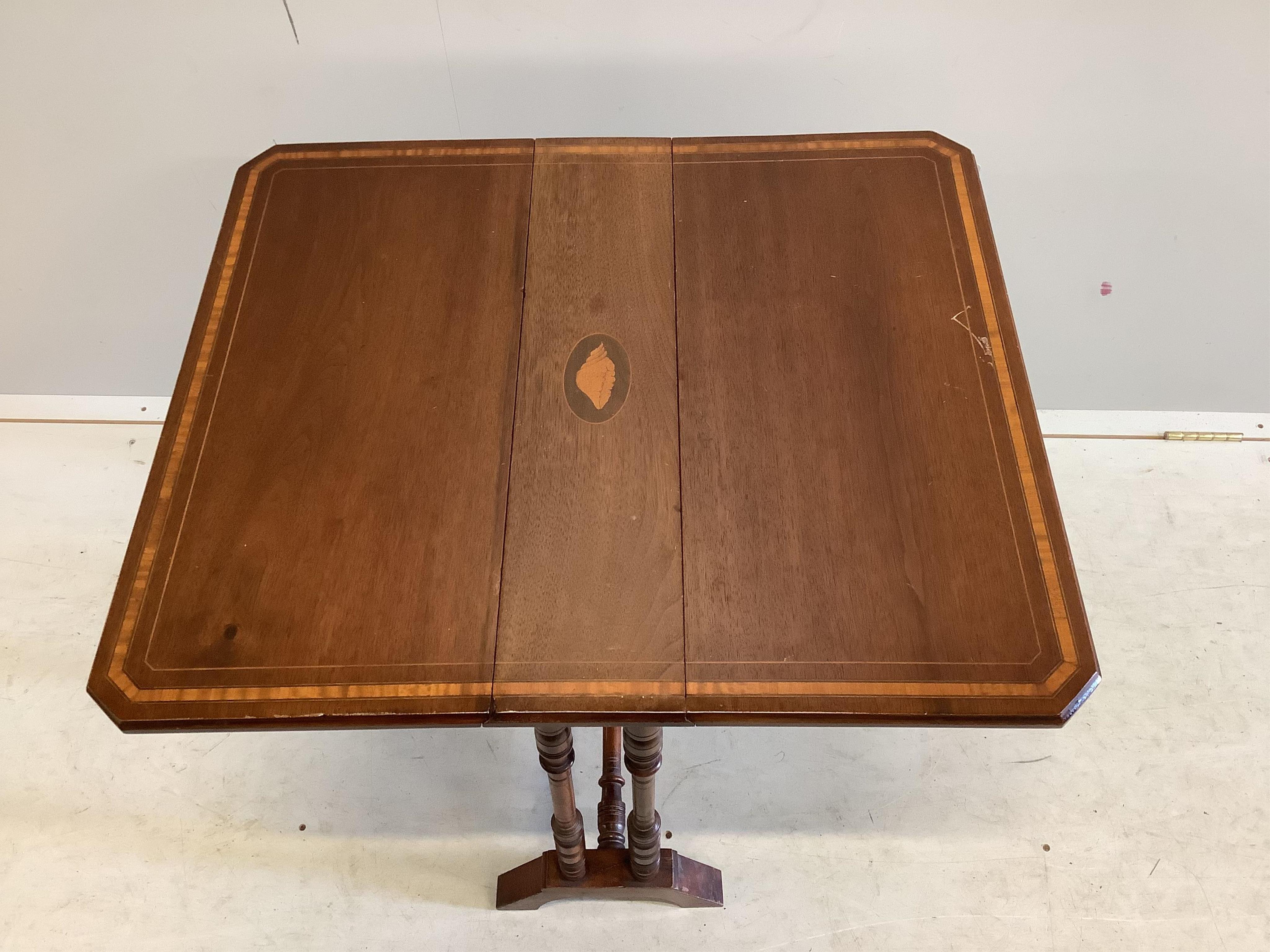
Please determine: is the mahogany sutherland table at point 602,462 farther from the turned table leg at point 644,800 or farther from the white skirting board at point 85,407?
the white skirting board at point 85,407

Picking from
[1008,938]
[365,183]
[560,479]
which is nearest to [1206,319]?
[1008,938]

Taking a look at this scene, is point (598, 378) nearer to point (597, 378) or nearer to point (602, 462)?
point (597, 378)

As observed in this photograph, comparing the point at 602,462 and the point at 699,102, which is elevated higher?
the point at 699,102

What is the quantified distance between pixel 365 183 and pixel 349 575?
70cm

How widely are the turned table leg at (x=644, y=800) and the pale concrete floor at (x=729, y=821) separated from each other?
14cm

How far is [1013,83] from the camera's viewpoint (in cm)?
158

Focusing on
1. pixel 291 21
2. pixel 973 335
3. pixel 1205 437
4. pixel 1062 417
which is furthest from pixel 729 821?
pixel 291 21

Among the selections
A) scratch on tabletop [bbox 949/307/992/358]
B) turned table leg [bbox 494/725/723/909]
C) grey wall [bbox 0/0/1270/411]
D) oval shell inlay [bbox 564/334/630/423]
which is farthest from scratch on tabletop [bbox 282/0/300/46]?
turned table leg [bbox 494/725/723/909]

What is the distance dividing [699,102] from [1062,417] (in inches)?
50.6

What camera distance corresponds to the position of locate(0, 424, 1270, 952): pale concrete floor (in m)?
1.51

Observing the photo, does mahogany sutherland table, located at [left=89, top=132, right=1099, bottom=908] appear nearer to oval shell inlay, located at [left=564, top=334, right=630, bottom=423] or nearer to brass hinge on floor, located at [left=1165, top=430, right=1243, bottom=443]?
oval shell inlay, located at [left=564, top=334, right=630, bottom=423]

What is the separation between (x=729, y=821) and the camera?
5.38ft

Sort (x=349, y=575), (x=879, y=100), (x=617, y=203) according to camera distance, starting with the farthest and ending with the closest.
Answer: (x=879, y=100) → (x=617, y=203) → (x=349, y=575)

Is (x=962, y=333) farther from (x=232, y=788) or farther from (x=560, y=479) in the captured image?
(x=232, y=788)
